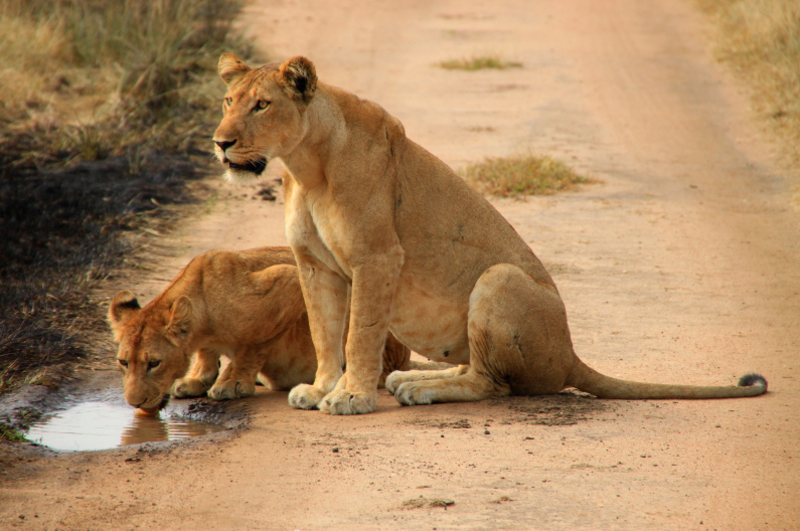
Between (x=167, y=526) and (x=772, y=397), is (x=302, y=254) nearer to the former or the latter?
(x=167, y=526)

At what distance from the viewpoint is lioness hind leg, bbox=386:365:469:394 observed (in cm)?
552

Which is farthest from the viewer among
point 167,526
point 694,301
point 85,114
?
point 85,114

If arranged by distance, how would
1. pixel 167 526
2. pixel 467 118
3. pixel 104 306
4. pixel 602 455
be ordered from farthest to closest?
pixel 467 118, pixel 104 306, pixel 602 455, pixel 167 526

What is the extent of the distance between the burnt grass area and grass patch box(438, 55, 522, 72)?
23.5 feet

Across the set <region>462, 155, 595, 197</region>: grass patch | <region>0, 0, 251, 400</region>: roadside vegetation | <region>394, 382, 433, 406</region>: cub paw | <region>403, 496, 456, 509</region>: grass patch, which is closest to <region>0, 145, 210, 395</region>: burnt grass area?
<region>0, 0, 251, 400</region>: roadside vegetation

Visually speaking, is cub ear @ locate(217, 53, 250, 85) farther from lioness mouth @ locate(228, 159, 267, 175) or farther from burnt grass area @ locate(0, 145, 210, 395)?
burnt grass area @ locate(0, 145, 210, 395)

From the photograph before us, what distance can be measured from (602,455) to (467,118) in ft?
35.3

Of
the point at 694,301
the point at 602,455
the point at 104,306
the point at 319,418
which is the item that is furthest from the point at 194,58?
the point at 602,455

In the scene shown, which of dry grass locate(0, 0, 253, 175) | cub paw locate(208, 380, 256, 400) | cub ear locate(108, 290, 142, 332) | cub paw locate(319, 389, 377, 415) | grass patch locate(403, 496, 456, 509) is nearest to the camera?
grass patch locate(403, 496, 456, 509)

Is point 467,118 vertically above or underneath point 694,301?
above

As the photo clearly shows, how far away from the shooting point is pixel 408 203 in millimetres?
5039

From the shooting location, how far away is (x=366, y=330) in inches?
192

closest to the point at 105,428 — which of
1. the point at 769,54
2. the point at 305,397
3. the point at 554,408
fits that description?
the point at 305,397

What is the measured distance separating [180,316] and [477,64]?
13594mm
